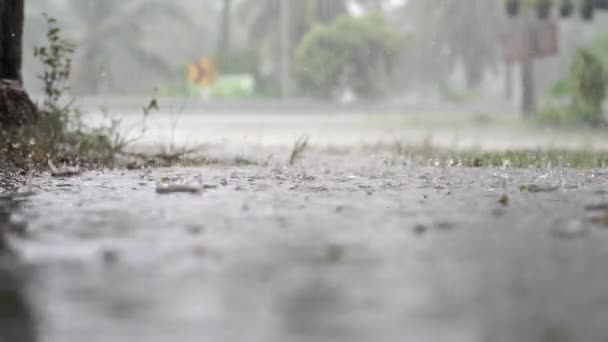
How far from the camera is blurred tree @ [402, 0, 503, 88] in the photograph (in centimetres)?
4572

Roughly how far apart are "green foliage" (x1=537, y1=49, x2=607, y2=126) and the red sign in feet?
13.8

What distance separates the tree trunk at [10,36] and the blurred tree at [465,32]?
3988 centimetres

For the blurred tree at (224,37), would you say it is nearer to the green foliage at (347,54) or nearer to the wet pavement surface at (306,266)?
the green foliage at (347,54)

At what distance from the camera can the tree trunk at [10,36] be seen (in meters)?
6.64

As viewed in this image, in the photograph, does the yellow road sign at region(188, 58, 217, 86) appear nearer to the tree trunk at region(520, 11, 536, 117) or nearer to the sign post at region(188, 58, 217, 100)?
the sign post at region(188, 58, 217, 100)

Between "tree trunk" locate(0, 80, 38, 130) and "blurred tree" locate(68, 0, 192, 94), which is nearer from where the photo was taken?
"tree trunk" locate(0, 80, 38, 130)

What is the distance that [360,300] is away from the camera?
6.10 feet

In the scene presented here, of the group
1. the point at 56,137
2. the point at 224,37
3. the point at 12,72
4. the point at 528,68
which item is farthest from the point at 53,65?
the point at 224,37

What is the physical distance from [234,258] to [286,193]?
1820 mm

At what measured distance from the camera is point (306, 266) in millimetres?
2256

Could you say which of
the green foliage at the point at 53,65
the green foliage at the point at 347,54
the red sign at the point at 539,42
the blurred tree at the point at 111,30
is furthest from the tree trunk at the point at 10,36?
the blurred tree at the point at 111,30

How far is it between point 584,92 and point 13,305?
1835 cm

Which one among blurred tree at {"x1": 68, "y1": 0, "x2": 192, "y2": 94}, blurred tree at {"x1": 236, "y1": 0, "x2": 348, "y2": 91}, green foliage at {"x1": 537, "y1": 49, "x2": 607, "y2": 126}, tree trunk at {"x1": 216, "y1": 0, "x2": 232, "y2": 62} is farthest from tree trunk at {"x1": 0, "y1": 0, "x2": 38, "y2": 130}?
tree trunk at {"x1": 216, "y1": 0, "x2": 232, "y2": 62}

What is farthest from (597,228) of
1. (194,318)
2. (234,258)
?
(194,318)
